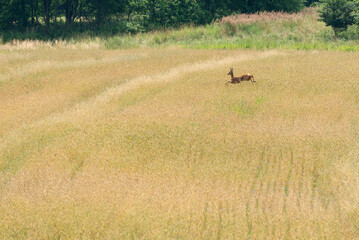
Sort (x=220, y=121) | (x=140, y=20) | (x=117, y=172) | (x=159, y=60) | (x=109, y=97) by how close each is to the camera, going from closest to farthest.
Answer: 1. (x=117, y=172)
2. (x=220, y=121)
3. (x=109, y=97)
4. (x=159, y=60)
5. (x=140, y=20)

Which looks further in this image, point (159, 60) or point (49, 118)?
point (159, 60)

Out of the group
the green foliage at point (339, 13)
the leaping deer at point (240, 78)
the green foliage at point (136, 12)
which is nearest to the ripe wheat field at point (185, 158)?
the leaping deer at point (240, 78)

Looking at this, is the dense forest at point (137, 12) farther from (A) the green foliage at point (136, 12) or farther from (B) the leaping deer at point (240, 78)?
(B) the leaping deer at point (240, 78)

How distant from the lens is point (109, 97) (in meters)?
11.9

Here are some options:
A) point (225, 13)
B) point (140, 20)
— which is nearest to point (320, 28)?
point (225, 13)

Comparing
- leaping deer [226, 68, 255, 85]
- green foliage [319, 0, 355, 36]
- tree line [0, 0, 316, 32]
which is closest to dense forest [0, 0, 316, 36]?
tree line [0, 0, 316, 32]

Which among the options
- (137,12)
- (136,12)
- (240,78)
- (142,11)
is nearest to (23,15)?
(136,12)

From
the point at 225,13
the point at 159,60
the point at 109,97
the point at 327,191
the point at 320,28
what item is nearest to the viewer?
the point at 327,191

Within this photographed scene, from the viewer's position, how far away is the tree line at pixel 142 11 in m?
35.0

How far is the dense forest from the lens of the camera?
115 feet

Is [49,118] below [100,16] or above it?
below

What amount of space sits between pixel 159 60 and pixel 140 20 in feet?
58.2

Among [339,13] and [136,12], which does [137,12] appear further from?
[339,13]

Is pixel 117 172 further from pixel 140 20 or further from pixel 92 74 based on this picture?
pixel 140 20
